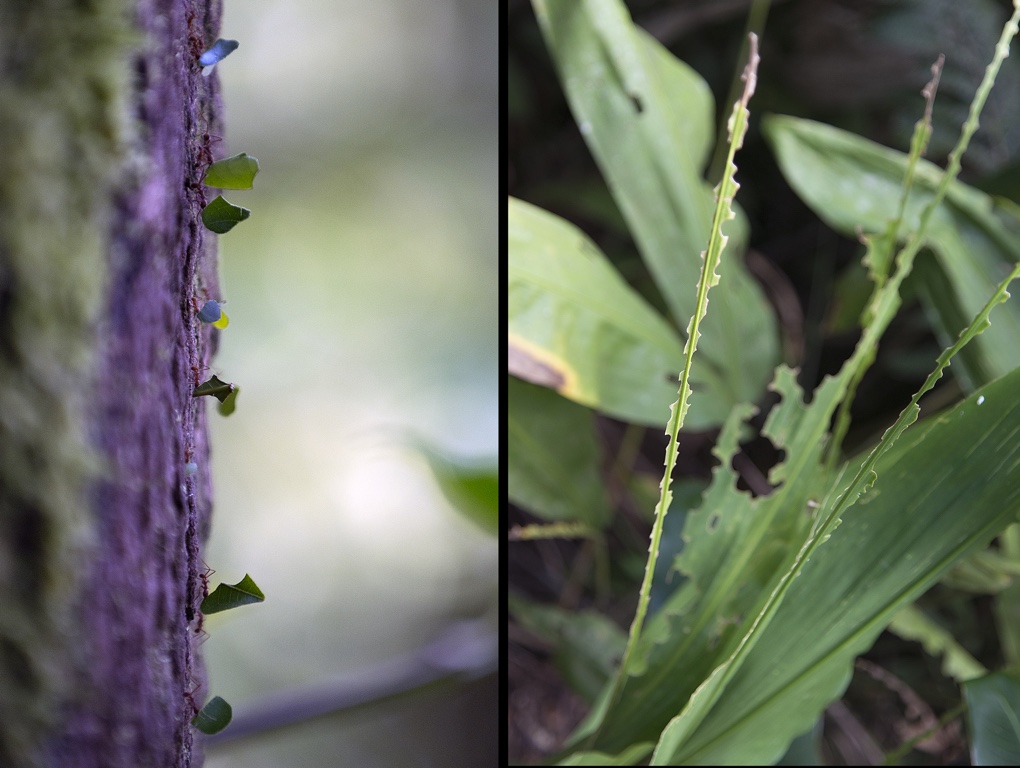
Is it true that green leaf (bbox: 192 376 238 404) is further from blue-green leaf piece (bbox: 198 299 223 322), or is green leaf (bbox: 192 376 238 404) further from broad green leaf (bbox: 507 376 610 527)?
broad green leaf (bbox: 507 376 610 527)

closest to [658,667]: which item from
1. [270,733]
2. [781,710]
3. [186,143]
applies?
[781,710]

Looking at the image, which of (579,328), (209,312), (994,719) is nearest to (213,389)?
(209,312)

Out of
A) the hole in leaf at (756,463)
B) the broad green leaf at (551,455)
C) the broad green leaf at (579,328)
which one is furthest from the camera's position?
the hole in leaf at (756,463)

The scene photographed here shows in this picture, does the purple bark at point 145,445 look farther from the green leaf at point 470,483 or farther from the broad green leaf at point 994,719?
the broad green leaf at point 994,719

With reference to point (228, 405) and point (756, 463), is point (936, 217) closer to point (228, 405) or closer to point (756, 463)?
point (756, 463)

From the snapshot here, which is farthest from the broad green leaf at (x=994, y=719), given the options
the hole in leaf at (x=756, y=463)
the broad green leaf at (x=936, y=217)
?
the hole in leaf at (x=756, y=463)

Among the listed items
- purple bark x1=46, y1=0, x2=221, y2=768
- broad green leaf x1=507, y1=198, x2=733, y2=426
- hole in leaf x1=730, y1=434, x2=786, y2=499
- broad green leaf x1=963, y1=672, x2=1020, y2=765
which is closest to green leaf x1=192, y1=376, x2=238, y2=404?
purple bark x1=46, y1=0, x2=221, y2=768

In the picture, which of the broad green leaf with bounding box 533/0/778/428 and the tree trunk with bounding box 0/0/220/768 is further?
the broad green leaf with bounding box 533/0/778/428
